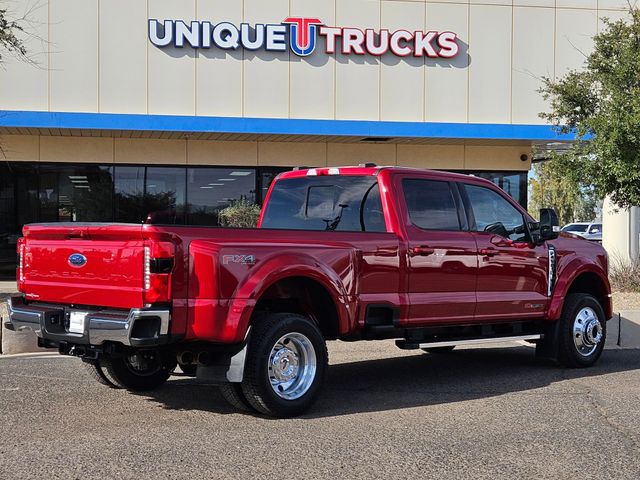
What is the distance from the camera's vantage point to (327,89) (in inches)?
820

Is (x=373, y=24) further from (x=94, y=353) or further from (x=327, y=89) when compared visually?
(x=94, y=353)

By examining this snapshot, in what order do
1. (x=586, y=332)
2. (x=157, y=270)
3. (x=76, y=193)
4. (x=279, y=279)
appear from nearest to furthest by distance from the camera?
(x=157, y=270)
(x=279, y=279)
(x=586, y=332)
(x=76, y=193)

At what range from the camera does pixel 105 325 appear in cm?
631

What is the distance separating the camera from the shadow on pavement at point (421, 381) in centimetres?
767

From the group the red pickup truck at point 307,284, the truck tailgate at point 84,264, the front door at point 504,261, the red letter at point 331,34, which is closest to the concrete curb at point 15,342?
the red pickup truck at point 307,284

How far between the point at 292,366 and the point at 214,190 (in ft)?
47.0

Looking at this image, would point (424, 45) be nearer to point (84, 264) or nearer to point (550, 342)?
point (550, 342)

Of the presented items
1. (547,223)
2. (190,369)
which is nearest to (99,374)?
(190,369)

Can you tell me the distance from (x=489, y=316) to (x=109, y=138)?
45.9 feet

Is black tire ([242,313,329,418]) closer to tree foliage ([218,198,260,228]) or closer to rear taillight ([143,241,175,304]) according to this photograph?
rear taillight ([143,241,175,304])

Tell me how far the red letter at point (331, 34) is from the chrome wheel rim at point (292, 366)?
577 inches

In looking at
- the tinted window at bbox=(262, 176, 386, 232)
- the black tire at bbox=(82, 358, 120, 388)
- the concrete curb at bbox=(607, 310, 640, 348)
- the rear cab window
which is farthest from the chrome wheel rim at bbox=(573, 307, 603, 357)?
the black tire at bbox=(82, 358, 120, 388)

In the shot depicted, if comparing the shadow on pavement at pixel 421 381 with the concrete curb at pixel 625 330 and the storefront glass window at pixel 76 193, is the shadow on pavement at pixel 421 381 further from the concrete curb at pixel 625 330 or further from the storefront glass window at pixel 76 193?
the storefront glass window at pixel 76 193

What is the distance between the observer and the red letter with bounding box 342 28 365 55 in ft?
68.2
